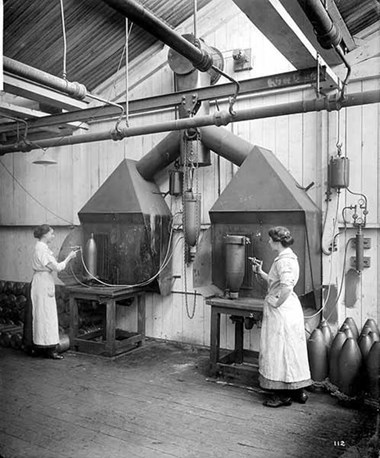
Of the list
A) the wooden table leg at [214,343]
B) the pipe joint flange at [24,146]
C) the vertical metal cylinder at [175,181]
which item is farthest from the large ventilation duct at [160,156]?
the wooden table leg at [214,343]

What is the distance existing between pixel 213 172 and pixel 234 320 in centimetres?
195

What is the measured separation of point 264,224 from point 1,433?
3.06 metres

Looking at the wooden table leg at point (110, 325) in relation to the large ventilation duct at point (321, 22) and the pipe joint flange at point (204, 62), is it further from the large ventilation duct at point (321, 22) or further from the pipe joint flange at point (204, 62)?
the large ventilation duct at point (321, 22)

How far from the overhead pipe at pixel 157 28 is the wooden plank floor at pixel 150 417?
275 centimetres

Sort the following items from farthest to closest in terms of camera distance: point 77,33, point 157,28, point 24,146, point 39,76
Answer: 1. point 77,33
2. point 24,146
3. point 39,76
4. point 157,28

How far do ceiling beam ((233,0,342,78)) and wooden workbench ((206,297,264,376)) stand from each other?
95.0 inches

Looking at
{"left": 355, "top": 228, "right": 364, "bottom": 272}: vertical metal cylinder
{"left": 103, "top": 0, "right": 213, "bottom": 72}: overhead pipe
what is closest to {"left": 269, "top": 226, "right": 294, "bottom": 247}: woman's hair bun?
{"left": 355, "top": 228, "right": 364, "bottom": 272}: vertical metal cylinder

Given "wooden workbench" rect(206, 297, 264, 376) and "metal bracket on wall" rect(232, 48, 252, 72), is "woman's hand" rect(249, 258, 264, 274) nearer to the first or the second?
"wooden workbench" rect(206, 297, 264, 376)

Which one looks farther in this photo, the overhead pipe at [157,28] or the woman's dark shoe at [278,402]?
the woman's dark shoe at [278,402]

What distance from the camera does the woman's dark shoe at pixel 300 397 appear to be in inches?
160

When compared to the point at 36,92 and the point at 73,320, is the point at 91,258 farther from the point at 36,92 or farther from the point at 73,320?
the point at 36,92

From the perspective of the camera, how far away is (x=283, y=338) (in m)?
3.97

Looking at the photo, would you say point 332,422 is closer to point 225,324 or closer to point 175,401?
point 175,401

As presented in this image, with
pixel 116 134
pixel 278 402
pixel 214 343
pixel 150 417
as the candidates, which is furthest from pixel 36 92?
pixel 278 402
